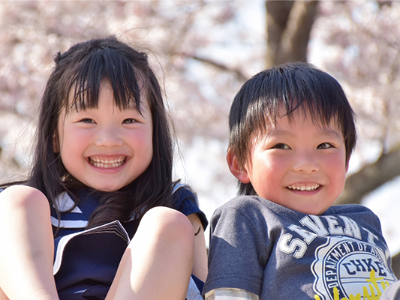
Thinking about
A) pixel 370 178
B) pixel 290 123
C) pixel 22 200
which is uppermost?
pixel 290 123

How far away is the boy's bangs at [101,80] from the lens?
171cm

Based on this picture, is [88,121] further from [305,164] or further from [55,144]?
[305,164]

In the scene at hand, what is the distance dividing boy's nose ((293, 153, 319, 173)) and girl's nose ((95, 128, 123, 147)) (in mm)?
620

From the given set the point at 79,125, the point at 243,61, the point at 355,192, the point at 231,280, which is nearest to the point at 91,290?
the point at 231,280

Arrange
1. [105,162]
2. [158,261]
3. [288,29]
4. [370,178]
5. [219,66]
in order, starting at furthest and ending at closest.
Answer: [219,66] < [370,178] < [288,29] < [105,162] < [158,261]

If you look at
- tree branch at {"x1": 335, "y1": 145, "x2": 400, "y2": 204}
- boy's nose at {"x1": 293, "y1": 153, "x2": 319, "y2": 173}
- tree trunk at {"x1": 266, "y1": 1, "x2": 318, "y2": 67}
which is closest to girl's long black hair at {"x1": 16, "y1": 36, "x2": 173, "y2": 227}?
boy's nose at {"x1": 293, "y1": 153, "x2": 319, "y2": 173}

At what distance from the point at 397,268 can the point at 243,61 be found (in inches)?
163

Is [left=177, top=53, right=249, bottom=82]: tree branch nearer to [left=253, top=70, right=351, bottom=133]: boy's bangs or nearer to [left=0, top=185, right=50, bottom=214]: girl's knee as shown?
[left=253, top=70, right=351, bottom=133]: boy's bangs

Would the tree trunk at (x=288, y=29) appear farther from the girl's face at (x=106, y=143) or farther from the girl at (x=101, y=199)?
the girl's face at (x=106, y=143)

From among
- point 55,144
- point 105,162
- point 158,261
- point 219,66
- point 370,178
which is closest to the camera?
point 158,261

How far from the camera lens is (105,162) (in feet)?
5.84

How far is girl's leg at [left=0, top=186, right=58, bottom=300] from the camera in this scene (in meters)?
1.25

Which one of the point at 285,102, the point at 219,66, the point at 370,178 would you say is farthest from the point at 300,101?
the point at 219,66

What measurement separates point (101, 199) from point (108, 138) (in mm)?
233
